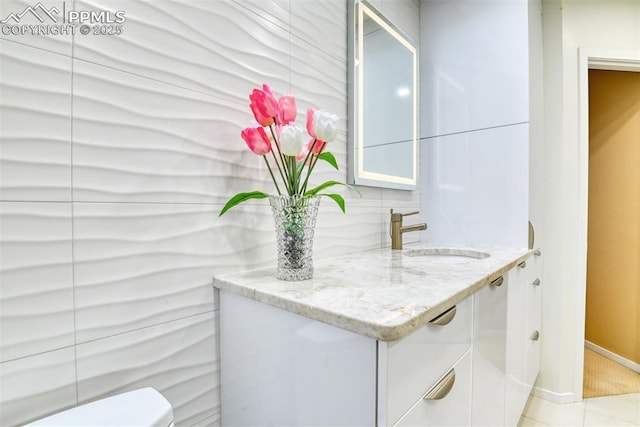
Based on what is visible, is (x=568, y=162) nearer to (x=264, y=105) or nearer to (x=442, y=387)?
(x=442, y=387)

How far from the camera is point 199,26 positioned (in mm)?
844

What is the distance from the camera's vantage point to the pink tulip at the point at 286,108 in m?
0.81

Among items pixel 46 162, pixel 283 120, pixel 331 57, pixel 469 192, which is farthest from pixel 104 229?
pixel 469 192

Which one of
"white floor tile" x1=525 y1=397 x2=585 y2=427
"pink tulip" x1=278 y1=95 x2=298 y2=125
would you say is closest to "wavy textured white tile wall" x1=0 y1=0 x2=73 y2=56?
"pink tulip" x1=278 y1=95 x2=298 y2=125

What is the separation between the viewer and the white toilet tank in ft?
1.81

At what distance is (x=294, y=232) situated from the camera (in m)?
0.83

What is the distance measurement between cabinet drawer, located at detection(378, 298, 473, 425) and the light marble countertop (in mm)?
45

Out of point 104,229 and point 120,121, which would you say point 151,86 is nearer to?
point 120,121

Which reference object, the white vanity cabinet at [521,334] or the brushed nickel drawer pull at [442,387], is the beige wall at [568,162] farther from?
the brushed nickel drawer pull at [442,387]

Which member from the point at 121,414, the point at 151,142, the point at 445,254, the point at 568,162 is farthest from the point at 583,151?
the point at 121,414

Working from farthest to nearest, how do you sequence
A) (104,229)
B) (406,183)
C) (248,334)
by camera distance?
(406,183)
(248,334)
(104,229)

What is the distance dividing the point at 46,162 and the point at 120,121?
0.53ft

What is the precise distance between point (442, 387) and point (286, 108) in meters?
0.74

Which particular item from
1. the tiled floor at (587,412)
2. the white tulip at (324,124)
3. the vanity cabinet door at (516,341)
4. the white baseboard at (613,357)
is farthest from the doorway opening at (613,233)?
the white tulip at (324,124)
